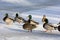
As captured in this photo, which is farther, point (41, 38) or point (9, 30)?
point (9, 30)

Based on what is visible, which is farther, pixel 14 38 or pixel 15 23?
pixel 15 23

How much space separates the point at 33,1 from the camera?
22.2 meters

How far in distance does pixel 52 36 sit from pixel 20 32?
1084 millimetres

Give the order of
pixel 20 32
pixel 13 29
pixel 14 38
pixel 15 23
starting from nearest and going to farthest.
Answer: pixel 14 38 → pixel 20 32 → pixel 13 29 → pixel 15 23

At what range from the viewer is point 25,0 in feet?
73.6

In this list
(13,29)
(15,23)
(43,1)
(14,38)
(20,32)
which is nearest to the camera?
(14,38)


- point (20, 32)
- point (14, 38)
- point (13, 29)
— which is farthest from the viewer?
point (13, 29)

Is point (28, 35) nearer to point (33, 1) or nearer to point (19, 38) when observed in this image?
point (19, 38)

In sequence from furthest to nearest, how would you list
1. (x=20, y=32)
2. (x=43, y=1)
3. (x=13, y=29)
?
(x=43, y=1) < (x=13, y=29) < (x=20, y=32)

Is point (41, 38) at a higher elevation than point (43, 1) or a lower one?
lower

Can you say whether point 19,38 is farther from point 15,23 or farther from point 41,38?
point 15,23

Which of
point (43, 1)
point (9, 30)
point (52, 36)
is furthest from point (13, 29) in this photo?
point (43, 1)

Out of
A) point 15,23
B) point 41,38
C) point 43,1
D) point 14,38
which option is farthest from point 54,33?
point 43,1

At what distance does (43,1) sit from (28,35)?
13.7m
